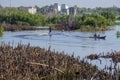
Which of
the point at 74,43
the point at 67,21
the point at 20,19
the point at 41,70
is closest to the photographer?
the point at 41,70

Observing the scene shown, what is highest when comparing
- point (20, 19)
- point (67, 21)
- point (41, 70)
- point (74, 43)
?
point (41, 70)

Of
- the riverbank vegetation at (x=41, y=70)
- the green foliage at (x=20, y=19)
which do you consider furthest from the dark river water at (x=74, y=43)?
the green foliage at (x=20, y=19)

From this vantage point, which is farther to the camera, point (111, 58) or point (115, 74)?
point (111, 58)

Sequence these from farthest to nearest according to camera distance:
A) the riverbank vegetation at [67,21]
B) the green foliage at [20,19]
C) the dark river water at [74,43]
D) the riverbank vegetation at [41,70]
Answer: the green foliage at [20,19] < the riverbank vegetation at [67,21] < the dark river water at [74,43] < the riverbank vegetation at [41,70]

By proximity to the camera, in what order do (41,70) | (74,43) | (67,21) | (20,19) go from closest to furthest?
1. (41,70)
2. (74,43)
3. (67,21)
4. (20,19)

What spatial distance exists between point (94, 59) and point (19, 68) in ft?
28.0

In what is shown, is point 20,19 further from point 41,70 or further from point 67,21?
point 41,70

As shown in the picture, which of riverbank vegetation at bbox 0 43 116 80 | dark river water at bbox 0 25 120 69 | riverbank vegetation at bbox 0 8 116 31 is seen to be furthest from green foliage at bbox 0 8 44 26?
riverbank vegetation at bbox 0 43 116 80

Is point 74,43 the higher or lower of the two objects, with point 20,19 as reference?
lower

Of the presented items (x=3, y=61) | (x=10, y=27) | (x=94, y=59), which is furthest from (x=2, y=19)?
(x=3, y=61)

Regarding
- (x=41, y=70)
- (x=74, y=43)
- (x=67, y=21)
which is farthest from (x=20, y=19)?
(x=41, y=70)

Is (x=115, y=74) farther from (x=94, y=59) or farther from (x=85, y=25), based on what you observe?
(x=85, y=25)

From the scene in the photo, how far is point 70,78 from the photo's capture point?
1236cm

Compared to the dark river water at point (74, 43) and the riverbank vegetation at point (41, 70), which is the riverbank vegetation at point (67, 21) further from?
the riverbank vegetation at point (41, 70)
